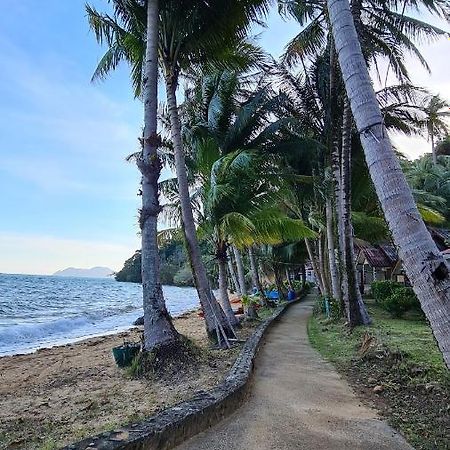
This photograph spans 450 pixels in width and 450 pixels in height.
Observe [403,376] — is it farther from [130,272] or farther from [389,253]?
[130,272]

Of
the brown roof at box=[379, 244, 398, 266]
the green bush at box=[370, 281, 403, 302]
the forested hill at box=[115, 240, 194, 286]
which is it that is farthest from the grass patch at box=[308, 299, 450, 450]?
the forested hill at box=[115, 240, 194, 286]

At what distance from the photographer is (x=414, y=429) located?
13.9 feet

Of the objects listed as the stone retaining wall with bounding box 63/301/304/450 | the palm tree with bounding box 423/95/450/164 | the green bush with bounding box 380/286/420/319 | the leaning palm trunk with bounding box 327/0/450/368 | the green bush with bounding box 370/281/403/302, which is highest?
the palm tree with bounding box 423/95/450/164

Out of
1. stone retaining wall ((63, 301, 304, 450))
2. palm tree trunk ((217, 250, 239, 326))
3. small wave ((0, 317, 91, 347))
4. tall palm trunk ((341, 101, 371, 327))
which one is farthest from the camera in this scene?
small wave ((0, 317, 91, 347))

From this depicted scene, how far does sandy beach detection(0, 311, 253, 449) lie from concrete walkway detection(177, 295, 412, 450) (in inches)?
48.0

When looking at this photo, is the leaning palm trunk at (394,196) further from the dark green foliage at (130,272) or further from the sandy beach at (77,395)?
the dark green foliage at (130,272)

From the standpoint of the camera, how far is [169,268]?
290 ft

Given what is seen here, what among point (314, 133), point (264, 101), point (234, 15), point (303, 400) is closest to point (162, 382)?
point (303, 400)

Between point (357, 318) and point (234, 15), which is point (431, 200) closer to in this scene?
point (357, 318)

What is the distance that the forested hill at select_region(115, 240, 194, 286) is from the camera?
6814 centimetres

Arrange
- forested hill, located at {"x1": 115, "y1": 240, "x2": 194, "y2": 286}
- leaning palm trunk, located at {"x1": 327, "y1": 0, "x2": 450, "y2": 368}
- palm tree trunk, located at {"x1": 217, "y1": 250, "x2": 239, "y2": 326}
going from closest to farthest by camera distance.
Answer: leaning palm trunk, located at {"x1": 327, "y1": 0, "x2": 450, "y2": 368}, palm tree trunk, located at {"x1": 217, "y1": 250, "x2": 239, "y2": 326}, forested hill, located at {"x1": 115, "y1": 240, "x2": 194, "y2": 286}

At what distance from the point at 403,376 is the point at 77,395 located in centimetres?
514

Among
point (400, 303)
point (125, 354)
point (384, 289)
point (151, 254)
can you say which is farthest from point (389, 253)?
point (151, 254)

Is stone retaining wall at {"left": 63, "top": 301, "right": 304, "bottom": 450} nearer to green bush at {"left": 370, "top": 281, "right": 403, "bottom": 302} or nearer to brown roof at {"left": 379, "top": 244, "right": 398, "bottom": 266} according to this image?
green bush at {"left": 370, "top": 281, "right": 403, "bottom": 302}
